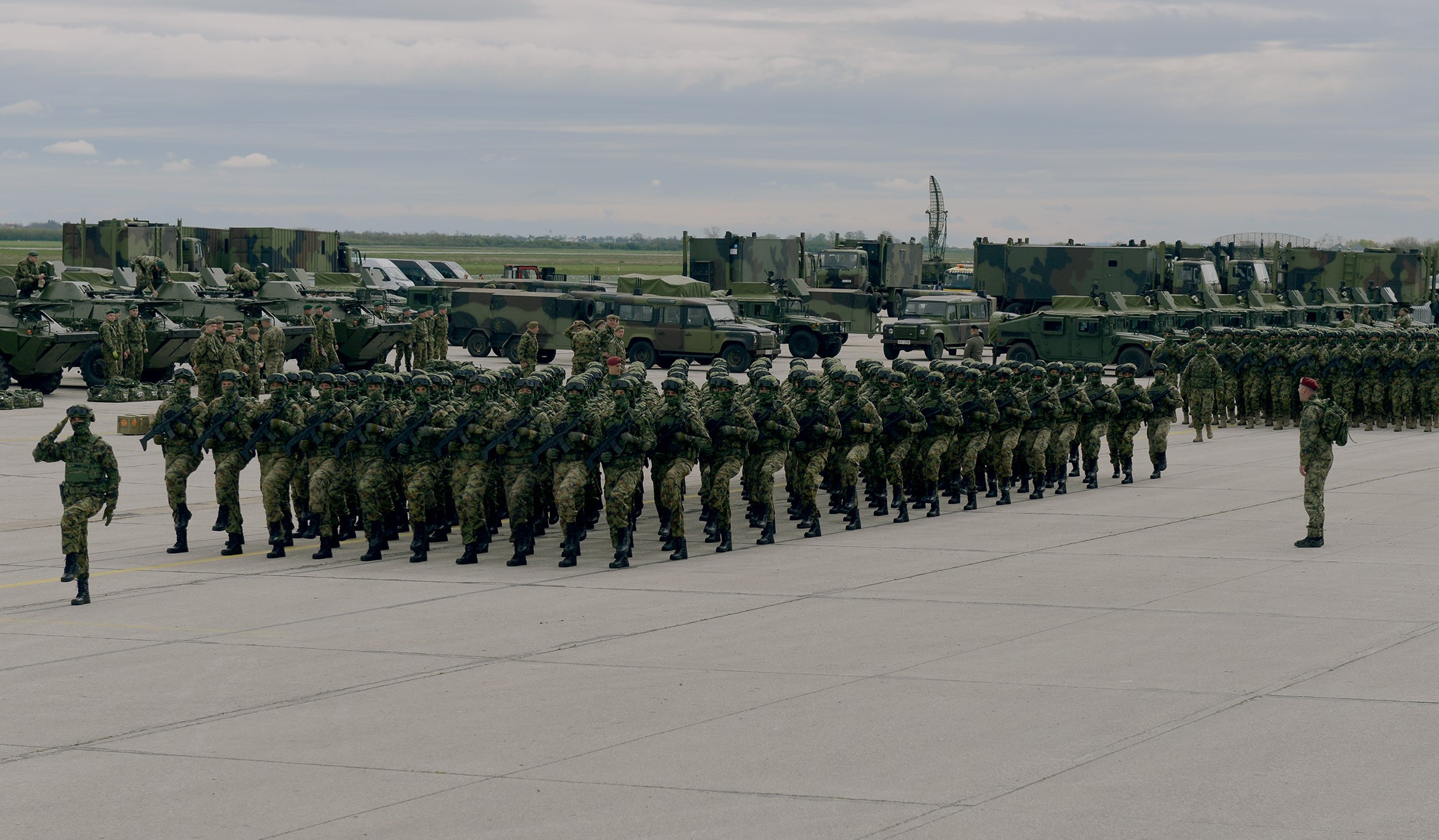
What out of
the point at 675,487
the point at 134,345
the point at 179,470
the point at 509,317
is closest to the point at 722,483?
the point at 675,487

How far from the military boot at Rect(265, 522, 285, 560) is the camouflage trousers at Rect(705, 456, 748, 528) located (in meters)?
3.68

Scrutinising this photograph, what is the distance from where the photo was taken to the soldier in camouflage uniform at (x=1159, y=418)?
20266mm

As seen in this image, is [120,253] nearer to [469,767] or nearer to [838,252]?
[838,252]

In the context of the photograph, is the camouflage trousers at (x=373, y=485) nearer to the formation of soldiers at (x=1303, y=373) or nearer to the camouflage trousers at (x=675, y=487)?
the camouflage trousers at (x=675, y=487)

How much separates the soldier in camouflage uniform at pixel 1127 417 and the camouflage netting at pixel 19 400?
56.5ft

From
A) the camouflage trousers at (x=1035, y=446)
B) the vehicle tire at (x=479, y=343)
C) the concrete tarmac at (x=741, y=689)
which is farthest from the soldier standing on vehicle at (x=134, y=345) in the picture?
the camouflage trousers at (x=1035, y=446)

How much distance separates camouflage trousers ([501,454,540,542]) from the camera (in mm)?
13930

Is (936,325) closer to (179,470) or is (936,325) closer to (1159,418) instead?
(1159,418)

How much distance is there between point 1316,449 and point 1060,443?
4.57 meters

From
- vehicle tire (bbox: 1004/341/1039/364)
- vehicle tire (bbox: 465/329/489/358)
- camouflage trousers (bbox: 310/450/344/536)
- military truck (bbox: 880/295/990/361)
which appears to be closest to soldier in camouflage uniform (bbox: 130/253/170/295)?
vehicle tire (bbox: 465/329/489/358)

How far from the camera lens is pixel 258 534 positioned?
15.8 meters

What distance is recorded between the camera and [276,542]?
561 inches

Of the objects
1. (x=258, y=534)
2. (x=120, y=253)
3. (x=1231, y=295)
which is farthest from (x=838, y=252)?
(x=258, y=534)

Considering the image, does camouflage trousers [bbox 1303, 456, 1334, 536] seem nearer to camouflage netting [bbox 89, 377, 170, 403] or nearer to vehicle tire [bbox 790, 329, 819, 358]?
camouflage netting [bbox 89, 377, 170, 403]
